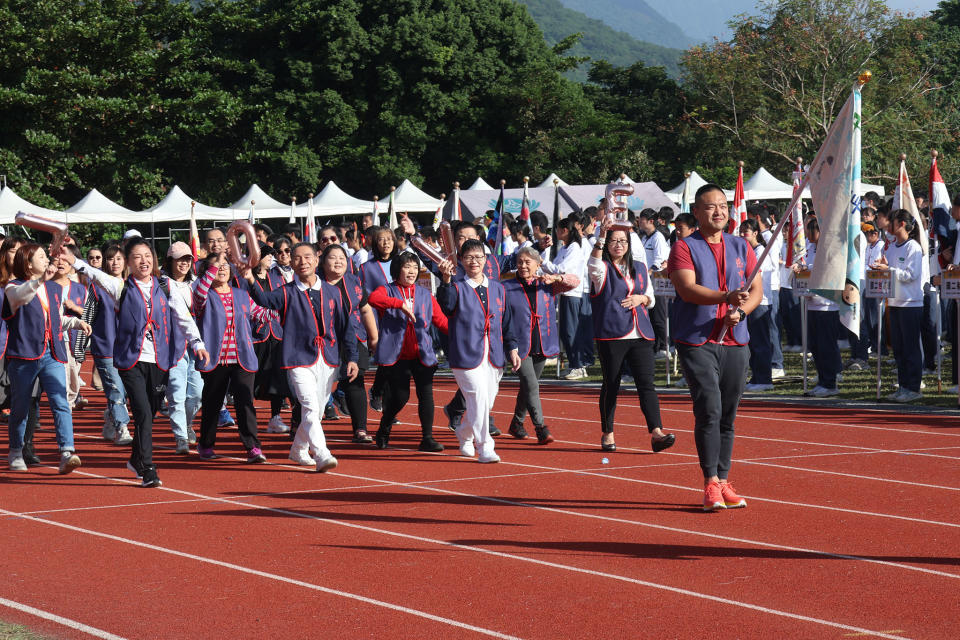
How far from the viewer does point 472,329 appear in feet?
33.2

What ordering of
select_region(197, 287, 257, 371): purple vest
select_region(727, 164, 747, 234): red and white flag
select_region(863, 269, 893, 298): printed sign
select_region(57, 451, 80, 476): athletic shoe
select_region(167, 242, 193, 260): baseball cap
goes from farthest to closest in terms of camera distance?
select_region(727, 164, 747, 234): red and white flag → select_region(863, 269, 893, 298): printed sign → select_region(167, 242, 193, 260): baseball cap → select_region(197, 287, 257, 371): purple vest → select_region(57, 451, 80, 476): athletic shoe

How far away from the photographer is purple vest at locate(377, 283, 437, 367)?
1084 centimetres

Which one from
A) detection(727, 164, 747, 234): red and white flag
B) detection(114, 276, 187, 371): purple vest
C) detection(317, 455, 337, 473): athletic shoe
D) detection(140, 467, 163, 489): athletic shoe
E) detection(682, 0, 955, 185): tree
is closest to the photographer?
detection(140, 467, 163, 489): athletic shoe

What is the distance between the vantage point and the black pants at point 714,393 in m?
7.92

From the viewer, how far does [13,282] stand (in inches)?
380

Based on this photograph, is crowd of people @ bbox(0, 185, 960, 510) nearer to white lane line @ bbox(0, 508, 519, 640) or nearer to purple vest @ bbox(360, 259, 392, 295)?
purple vest @ bbox(360, 259, 392, 295)

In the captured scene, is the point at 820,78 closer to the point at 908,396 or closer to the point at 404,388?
the point at 908,396

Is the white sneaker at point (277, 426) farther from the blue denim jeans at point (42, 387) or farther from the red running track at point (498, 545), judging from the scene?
the blue denim jeans at point (42, 387)

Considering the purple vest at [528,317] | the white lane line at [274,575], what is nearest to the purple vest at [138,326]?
the white lane line at [274,575]

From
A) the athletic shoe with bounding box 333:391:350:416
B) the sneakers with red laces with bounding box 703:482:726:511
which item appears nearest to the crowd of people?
the sneakers with red laces with bounding box 703:482:726:511

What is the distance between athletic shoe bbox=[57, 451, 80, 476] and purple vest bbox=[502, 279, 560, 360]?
3.56m

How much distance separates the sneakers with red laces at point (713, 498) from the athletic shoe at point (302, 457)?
10.9ft

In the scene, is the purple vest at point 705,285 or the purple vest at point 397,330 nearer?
the purple vest at point 705,285

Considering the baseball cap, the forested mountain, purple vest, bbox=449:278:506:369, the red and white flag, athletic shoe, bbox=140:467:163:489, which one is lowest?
athletic shoe, bbox=140:467:163:489
